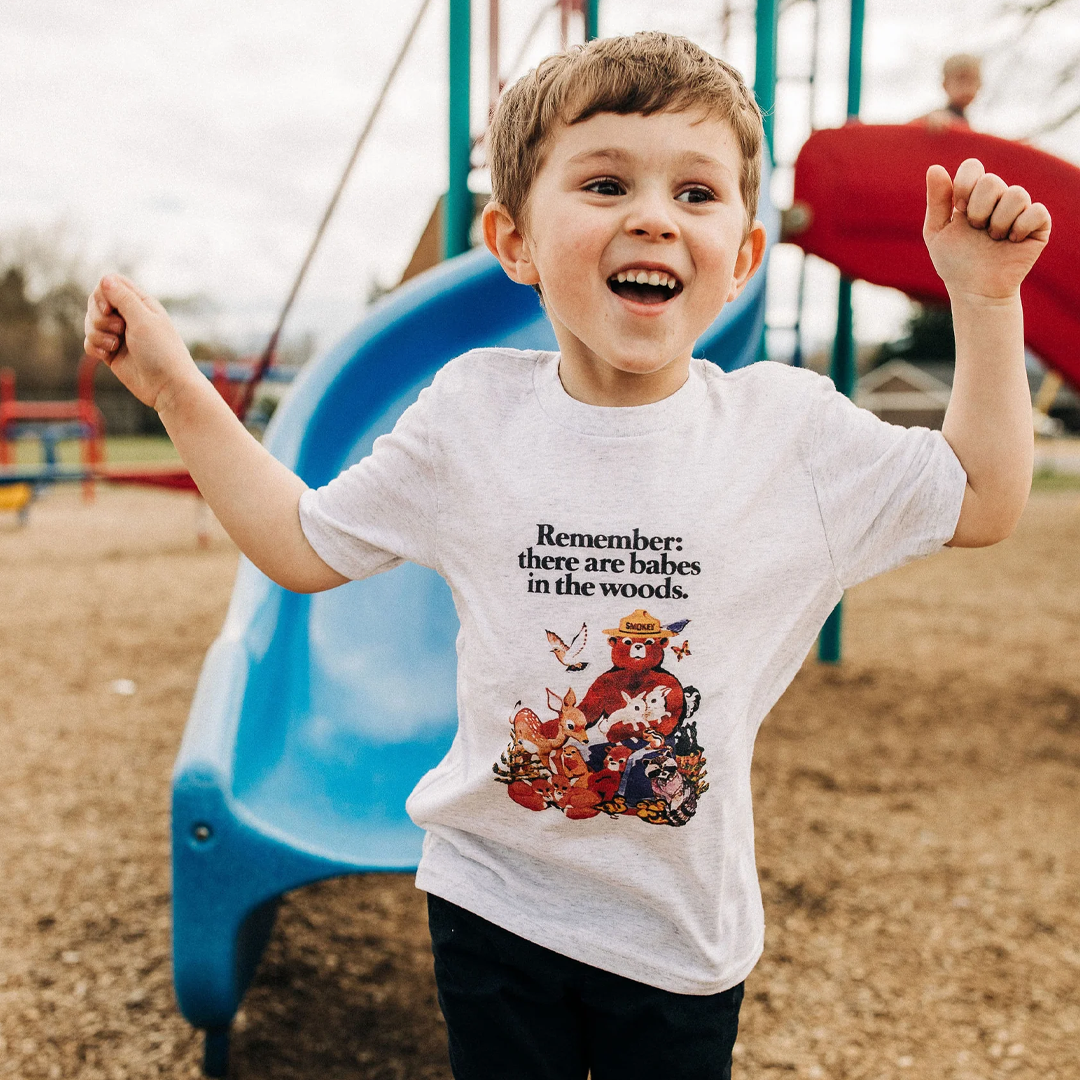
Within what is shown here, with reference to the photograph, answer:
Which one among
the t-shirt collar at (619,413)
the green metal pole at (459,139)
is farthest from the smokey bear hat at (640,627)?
the green metal pole at (459,139)

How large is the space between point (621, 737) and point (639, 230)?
455 millimetres

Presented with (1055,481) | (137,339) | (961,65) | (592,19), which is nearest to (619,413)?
(137,339)

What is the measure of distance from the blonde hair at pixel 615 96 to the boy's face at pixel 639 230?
1cm

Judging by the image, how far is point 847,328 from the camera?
14.3 ft

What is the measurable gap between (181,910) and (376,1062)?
1.63 ft

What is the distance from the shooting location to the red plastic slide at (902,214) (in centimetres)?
336

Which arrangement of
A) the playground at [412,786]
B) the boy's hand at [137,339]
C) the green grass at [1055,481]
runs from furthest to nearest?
the green grass at [1055,481]
the playground at [412,786]
the boy's hand at [137,339]

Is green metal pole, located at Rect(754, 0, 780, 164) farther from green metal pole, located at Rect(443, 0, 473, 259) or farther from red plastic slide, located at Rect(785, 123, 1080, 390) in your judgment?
green metal pole, located at Rect(443, 0, 473, 259)

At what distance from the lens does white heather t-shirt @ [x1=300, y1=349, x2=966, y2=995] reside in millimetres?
948

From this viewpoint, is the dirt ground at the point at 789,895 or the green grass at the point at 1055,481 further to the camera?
the green grass at the point at 1055,481

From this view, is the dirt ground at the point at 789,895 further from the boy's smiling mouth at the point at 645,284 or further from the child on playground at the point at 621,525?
the boy's smiling mouth at the point at 645,284

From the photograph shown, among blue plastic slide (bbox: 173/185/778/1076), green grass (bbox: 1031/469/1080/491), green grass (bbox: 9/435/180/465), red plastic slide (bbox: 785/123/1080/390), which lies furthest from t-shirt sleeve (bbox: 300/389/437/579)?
green grass (bbox: 9/435/180/465)

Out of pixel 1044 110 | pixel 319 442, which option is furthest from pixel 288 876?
pixel 1044 110

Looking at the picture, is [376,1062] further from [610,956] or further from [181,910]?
[610,956]
